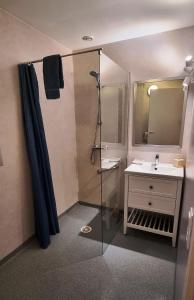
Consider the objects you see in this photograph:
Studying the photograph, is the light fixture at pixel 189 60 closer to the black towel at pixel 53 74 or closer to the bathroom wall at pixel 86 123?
the bathroom wall at pixel 86 123

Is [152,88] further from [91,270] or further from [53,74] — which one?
[91,270]

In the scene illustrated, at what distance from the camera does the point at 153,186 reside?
1988mm

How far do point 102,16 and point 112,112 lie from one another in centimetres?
98

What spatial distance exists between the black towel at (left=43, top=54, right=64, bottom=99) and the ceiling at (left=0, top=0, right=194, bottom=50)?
0.44 m

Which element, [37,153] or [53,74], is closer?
[53,74]

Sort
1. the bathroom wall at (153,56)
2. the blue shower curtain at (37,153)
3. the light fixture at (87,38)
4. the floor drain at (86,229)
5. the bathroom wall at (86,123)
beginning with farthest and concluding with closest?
the bathroom wall at (86,123) → the floor drain at (86,229) → the light fixture at (87,38) → the bathroom wall at (153,56) → the blue shower curtain at (37,153)

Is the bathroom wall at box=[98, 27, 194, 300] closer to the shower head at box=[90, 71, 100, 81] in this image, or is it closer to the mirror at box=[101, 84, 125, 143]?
the mirror at box=[101, 84, 125, 143]

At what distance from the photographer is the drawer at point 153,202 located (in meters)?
1.95

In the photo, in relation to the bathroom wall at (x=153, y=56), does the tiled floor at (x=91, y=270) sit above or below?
below

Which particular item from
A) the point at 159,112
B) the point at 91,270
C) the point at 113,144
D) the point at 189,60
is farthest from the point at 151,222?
the point at 189,60

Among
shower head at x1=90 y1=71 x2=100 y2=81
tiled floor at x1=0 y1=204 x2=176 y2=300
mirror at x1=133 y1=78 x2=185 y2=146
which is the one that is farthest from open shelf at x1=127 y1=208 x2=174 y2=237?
shower head at x1=90 y1=71 x2=100 y2=81

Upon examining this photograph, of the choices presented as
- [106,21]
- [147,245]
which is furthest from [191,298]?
[106,21]

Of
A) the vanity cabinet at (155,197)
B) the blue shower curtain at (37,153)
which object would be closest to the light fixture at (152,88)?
the vanity cabinet at (155,197)

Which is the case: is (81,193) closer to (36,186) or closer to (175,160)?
(36,186)
